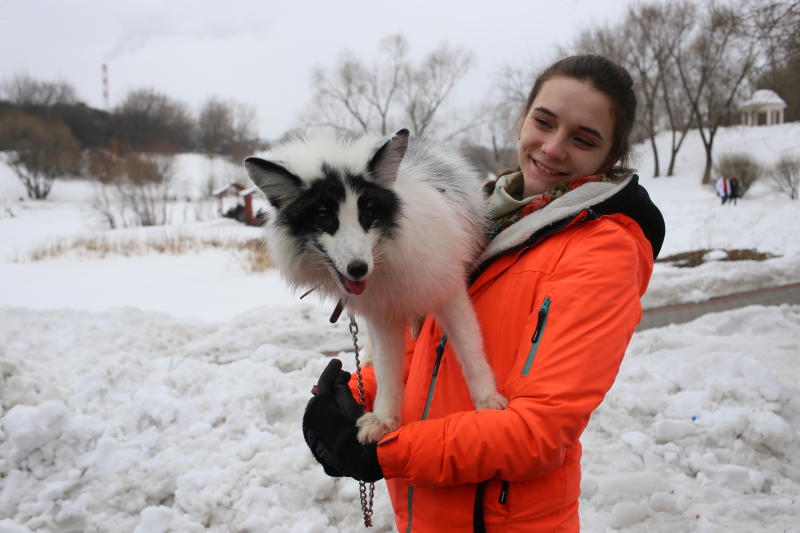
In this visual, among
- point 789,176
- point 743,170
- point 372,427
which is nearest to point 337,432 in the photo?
point 372,427

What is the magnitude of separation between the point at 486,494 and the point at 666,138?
48685 mm

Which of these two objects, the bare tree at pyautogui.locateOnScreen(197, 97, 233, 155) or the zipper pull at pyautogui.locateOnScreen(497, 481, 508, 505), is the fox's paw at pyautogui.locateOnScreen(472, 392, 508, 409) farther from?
the bare tree at pyautogui.locateOnScreen(197, 97, 233, 155)

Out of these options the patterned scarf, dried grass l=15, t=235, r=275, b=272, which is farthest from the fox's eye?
dried grass l=15, t=235, r=275, b=272

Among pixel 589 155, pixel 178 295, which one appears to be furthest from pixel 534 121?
pixel 178 295

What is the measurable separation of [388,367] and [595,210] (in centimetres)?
96

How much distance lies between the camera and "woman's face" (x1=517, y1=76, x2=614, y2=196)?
5.54ft

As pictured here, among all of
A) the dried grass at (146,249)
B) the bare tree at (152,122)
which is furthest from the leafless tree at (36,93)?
the dried grass at (146,249)

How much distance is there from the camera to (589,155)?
1751mm

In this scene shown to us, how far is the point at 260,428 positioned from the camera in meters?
3.89

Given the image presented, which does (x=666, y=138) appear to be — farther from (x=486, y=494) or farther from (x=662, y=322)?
(x=486, y=494)

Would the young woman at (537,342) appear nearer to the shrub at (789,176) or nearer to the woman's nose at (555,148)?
the woman's nose at (555,148)

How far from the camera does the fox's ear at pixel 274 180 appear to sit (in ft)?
5.38

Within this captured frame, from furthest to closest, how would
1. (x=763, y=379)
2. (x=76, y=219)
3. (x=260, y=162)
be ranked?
(x=76, y=219) < (x=763, y=379) < (x=260, y=162)

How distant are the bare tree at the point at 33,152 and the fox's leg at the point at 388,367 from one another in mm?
41450
